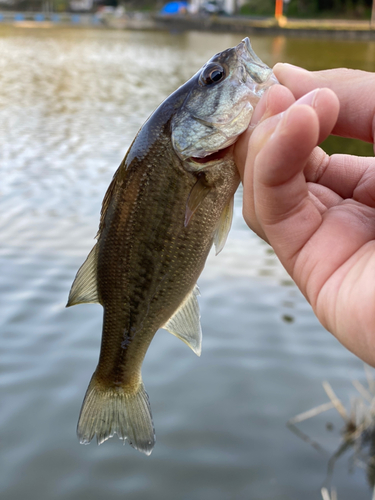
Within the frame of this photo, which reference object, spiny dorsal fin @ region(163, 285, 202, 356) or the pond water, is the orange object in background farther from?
spiny dorsal fin @ region(163, 285, 202, 356)

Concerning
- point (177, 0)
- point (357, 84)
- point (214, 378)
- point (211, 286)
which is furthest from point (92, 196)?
point (177, 0)

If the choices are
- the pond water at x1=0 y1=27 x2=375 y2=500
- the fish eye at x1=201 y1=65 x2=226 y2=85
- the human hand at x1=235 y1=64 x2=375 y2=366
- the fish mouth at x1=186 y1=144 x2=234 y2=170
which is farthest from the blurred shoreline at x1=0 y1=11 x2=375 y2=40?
the human hand at x1=235 y1=64 x2=375 y2=366

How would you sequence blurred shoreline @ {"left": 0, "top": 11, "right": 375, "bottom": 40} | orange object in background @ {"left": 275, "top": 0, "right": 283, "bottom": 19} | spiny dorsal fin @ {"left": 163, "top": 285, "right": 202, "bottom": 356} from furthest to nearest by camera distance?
orange object in background @ {"left": 275, "top": 0, "right": 283, "bottom": 19} → blurred shoreline @ {"left": 0, "top": 11, "right": 375, "bottom": 40} → spiny dorsal fin @ {"left": 163, "top": 285, "right": 202, "bottom": 356}

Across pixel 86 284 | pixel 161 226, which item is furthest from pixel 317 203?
pixel 86 284

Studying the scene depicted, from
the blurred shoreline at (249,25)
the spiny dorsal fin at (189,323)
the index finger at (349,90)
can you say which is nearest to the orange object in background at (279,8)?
the blurred shoreline at (249,25)

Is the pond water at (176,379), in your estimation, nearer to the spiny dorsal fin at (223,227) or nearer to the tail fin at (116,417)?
the tail fin at (116,417)

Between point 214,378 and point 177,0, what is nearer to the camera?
point 214,378

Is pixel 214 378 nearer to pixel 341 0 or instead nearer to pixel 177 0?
pixel 341 0
